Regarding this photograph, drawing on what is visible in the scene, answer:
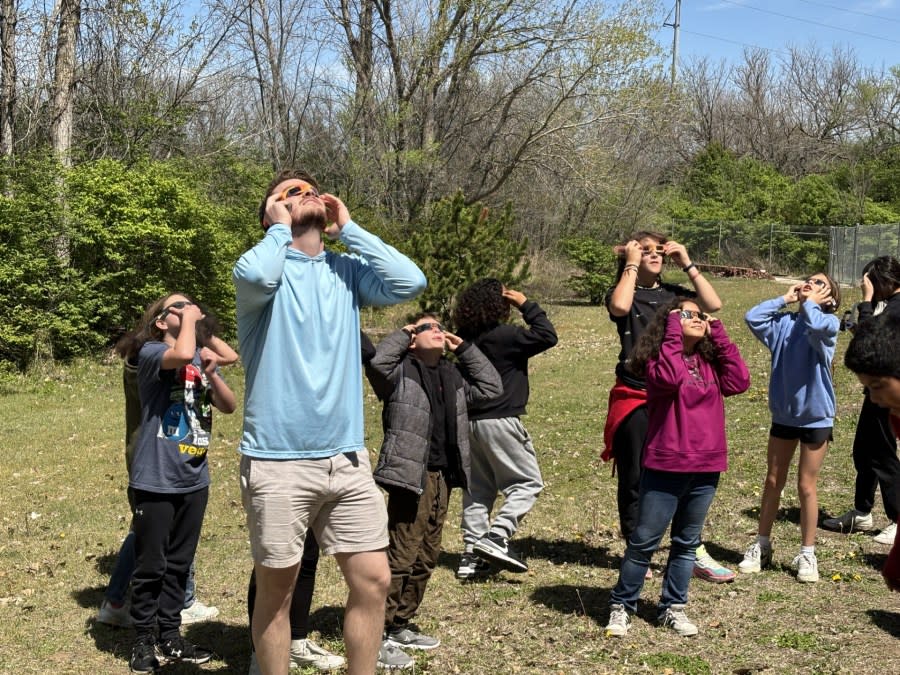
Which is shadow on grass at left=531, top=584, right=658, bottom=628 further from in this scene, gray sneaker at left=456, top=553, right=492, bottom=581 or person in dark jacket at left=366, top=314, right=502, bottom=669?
person in dark jacket at left=366, top=314, right=502, bottom=669

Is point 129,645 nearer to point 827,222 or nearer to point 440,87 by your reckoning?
point 440,87

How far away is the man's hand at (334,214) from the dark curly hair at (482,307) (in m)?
2.38

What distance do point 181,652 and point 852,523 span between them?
474cm

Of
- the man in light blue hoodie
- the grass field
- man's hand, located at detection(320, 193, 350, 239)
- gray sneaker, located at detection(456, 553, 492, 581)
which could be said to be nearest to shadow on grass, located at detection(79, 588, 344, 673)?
the grass field

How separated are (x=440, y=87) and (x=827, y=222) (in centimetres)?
2122

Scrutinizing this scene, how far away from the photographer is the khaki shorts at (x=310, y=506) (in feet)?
11.5

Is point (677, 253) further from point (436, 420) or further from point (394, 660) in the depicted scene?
point (394, 660)

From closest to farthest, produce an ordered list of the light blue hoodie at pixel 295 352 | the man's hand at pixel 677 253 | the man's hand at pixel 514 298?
the light blue hoodie at pixel 295 352, the man's hand at pixel 677 253, the man's hand at pixel 514 298

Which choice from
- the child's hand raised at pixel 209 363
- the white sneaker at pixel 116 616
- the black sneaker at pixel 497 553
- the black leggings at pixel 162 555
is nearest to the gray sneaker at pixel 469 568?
the black sneaker at pixel 497 553

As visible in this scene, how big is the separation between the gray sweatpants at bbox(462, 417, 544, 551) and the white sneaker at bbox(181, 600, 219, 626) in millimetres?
1627

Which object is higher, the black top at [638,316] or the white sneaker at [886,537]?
the black top at [638,316]

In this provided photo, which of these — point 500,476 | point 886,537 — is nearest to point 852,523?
point 886,537

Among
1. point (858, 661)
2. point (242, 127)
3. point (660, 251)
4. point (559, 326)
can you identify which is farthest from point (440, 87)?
point (858, 661)

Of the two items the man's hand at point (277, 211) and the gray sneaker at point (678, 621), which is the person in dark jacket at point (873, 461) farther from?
the man's hand at point (277, 211)
